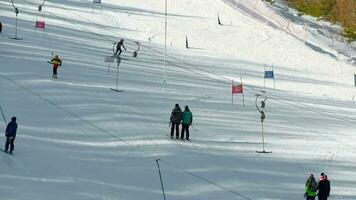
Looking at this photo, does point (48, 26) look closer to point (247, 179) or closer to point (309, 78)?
point (309, 78)

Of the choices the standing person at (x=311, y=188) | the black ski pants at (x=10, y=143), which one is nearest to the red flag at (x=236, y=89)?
the standing person at (x=311, y=188)

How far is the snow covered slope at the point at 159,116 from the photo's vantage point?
23547mm

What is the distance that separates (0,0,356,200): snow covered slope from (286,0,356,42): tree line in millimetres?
17234

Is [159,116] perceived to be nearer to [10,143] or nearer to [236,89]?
[236,89]

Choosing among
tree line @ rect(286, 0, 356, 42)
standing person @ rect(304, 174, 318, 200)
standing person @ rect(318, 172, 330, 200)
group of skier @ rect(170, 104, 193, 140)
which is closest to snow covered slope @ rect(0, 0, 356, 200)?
group of skier @ rect(170, 104, 193, 140)

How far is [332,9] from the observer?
78625mm

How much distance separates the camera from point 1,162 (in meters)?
22.8

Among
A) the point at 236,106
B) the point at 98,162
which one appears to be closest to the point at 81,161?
the point at 98,162

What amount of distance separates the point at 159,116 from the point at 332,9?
50597mm

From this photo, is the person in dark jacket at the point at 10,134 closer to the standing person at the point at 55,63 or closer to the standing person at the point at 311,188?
the standing person at the point at 311,188

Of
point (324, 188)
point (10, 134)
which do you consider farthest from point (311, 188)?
point (10, 134)

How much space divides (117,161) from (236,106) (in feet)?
41.1

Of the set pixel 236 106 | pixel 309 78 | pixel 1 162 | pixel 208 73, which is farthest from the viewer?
pixel 309 78

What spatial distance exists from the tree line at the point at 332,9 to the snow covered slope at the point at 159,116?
1723 centimetres
